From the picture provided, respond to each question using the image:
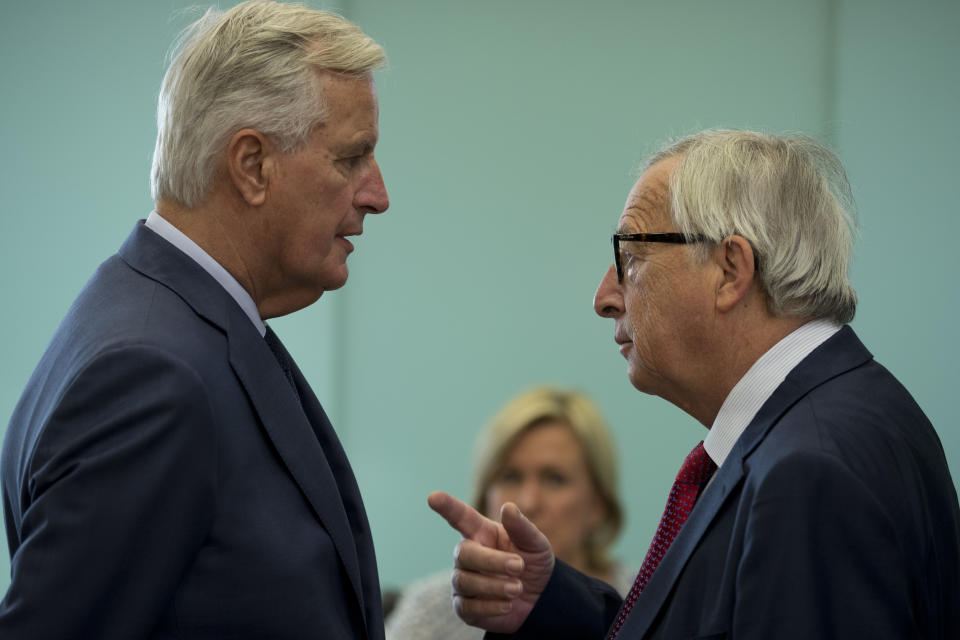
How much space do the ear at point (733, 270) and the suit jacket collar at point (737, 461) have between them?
13cm

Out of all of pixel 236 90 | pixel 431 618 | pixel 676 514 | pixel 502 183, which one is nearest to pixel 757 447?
pixel 676 514

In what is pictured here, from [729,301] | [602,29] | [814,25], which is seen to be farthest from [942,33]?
[729,301]

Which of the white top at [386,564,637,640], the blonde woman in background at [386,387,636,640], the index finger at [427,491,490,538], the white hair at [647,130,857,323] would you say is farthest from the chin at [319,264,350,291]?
the blonde woman in background at [386,387,636,640]

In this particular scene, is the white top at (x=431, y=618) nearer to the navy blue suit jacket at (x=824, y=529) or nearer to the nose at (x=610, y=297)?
the nose at (x=610, y=297)

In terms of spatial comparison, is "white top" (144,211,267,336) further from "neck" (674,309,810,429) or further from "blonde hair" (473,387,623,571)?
"blonde hair" (473,387,623,571)

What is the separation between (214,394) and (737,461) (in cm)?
64

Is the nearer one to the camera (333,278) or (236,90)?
(236,90)

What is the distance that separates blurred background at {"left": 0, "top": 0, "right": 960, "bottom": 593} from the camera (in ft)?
11.5

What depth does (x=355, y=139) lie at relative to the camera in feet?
4.70

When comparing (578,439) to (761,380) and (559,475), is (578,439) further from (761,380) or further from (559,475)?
(761,380)

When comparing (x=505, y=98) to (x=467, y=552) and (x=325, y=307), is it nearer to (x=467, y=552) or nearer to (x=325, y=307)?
(x=325, y=307)

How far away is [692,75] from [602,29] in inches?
14.1

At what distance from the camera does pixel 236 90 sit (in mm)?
1337

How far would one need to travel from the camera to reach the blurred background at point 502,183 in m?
3.52
